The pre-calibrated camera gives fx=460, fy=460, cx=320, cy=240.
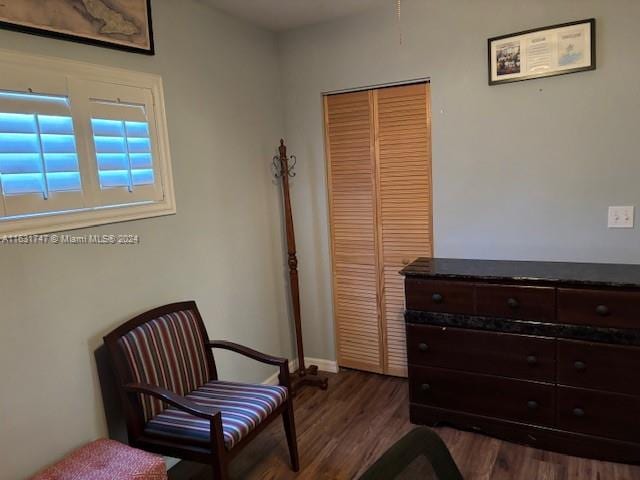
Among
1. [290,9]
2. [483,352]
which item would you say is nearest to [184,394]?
[483,352]

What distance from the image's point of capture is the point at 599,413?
2.21 meters

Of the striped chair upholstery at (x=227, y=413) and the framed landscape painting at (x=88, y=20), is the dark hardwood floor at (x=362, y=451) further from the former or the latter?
the framed landscape painting at (x=88, y=20)

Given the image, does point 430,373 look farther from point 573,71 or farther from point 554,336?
point 573,71

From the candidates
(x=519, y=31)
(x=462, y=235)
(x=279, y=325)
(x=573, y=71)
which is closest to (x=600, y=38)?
(x=573, y=71)

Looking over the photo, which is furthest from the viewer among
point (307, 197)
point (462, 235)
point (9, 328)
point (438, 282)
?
point (307, 197)

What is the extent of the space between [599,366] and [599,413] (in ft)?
0.78

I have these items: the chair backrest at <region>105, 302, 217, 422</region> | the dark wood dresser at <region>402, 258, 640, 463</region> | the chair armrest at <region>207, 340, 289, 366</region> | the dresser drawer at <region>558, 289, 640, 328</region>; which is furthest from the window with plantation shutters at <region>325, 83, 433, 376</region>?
the chair backrest at <region>105, 302, 217, 422</region>

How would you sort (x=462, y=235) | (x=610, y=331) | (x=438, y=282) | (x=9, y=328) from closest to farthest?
(x=9, y=328) < (x=610, y=331) < (x=438, y=282) < (x=462, y=235)

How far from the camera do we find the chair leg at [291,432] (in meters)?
2.28

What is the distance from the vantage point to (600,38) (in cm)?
234

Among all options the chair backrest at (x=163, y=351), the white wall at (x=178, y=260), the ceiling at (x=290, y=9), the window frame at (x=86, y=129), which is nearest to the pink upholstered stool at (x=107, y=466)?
the white wall at (x=178, y=260)

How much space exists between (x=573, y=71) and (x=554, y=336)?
1.37 metres

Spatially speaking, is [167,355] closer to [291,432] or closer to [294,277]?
[291,432]

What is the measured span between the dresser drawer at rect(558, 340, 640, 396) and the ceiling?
2205 millimetres
